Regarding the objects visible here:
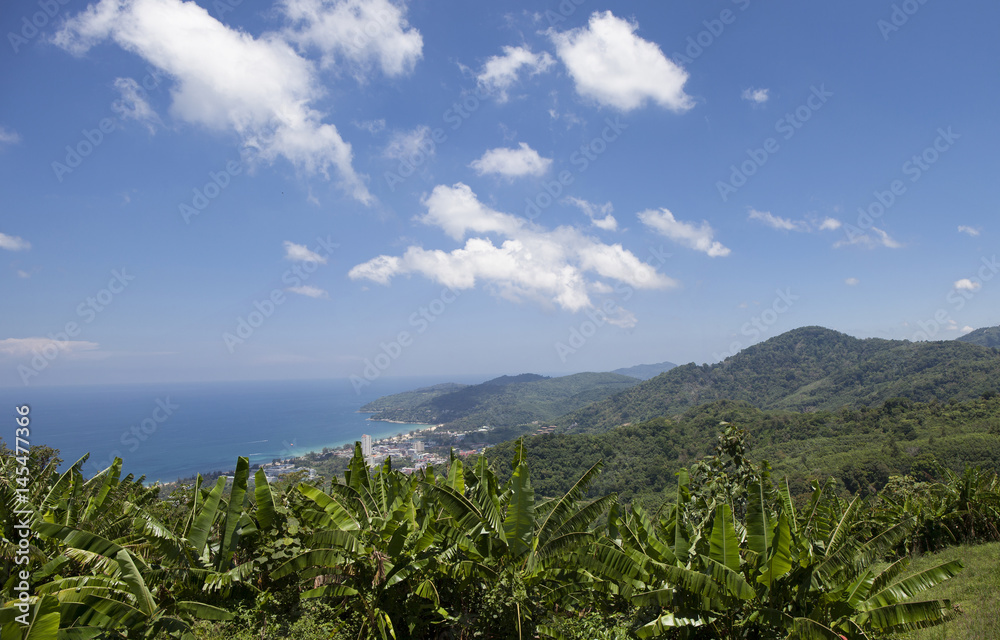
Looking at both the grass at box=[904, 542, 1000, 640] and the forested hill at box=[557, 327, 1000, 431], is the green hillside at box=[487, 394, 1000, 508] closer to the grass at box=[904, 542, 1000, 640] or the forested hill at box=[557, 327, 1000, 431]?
the grass at box=[904, 542, 1000, 640]

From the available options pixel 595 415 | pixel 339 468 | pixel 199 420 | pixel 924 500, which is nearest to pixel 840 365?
pixel 595 415

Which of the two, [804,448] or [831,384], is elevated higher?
[831,384]

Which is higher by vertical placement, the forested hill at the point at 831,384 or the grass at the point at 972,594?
the grass at the point at 972,594

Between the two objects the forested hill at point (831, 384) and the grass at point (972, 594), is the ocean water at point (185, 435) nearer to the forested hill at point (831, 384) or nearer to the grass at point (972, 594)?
the grass at point (972, 594)

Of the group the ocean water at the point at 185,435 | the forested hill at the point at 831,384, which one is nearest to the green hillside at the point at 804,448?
the forested hill at the point at 831,384

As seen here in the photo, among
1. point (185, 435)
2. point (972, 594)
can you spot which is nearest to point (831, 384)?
point (972, 594)

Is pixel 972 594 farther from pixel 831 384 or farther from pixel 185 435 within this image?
pixel 831 384
